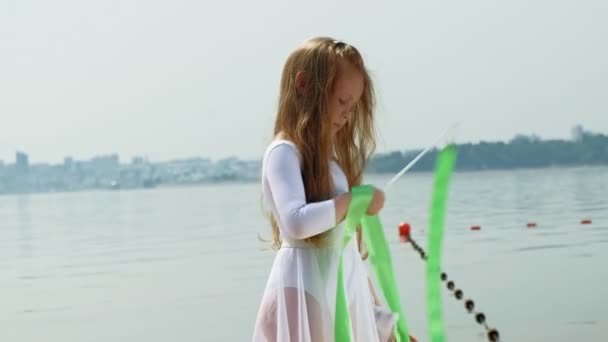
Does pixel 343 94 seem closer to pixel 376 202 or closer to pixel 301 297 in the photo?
pixel 376 202

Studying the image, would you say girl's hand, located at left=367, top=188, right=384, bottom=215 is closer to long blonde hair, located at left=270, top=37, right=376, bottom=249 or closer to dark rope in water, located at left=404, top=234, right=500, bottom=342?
long blonde hair, located at left=270, top=37, right=376, bottom=249

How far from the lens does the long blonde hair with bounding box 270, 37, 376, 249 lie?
297 cm

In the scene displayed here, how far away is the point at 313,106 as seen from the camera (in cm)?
301

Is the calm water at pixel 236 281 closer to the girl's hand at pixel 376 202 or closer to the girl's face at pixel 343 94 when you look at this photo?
the girl's face at pixel 343 94

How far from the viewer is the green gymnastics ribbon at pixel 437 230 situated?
2885 millimetres

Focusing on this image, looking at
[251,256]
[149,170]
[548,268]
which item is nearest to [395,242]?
[251,256]

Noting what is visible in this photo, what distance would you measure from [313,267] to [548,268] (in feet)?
25.2

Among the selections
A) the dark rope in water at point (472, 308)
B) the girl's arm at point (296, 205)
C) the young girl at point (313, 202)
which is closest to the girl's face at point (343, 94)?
the young girl at point (313, 202)

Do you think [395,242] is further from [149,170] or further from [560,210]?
[149,170]

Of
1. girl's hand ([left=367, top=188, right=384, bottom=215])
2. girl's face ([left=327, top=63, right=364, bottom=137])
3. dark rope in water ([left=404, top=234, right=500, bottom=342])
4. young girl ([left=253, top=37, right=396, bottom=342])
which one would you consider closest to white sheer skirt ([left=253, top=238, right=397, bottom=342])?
young girl ([left=253, top=37, right=396, bottom=342])

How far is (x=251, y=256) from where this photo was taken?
13.6 metres

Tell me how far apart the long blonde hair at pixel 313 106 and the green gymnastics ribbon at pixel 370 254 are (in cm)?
11

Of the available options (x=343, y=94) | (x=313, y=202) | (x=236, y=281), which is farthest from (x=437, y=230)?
(x=236, y=281)

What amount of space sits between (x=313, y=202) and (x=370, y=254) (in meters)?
0.23
